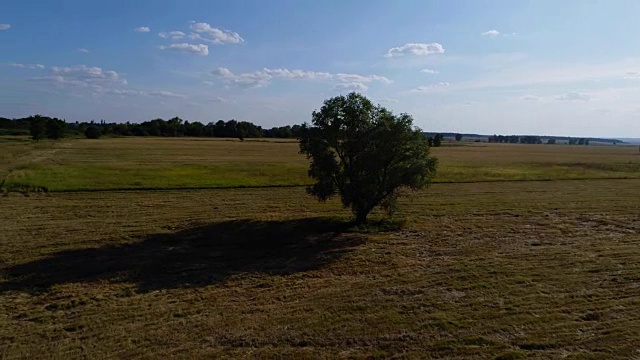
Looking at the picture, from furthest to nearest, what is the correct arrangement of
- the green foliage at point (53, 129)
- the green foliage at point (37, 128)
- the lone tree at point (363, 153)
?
1. the green foliage at point (53, 129)
2. the green foliage at point (37, 128)
3. the lone tree at point (363, 153)

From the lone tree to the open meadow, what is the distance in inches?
90.5

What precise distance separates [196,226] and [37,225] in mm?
8608

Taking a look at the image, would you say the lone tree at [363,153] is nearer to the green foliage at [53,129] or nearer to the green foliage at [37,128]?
the green foliage at [37,128]

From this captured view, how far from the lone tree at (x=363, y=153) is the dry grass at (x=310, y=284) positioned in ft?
7.79

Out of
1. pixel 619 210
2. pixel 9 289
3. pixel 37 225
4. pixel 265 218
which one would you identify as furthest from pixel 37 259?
pixel 619 210

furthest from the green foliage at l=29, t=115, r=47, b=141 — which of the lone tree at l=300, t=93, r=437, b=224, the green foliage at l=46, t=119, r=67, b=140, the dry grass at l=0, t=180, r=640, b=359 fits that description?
the lone tree at l=300, t=93, r=437, b=224

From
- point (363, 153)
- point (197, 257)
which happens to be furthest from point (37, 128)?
point (197, 257)

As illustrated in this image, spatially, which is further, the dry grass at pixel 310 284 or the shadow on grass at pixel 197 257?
the shadow on grass at pixel 197 257

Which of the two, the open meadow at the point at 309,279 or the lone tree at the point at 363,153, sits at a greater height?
the lone tree at the point at 363,153

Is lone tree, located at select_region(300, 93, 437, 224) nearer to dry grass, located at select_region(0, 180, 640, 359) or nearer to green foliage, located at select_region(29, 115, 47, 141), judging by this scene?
dry grass, located at select_region(0, 180, 640, 359)

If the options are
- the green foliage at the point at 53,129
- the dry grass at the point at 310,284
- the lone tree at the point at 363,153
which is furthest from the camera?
the green foliage at the point at 53,129

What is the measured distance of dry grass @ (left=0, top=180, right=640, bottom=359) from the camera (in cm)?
1306

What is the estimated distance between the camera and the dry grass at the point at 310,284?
1306cm

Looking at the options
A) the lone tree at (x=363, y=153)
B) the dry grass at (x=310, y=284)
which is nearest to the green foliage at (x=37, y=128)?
the dry grass at (x=310, y=284)
